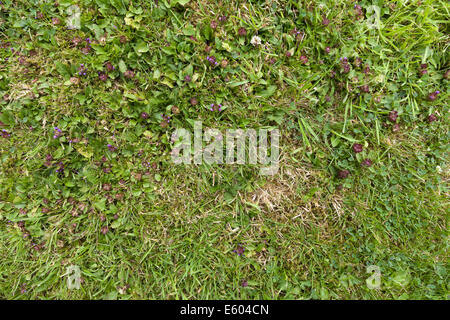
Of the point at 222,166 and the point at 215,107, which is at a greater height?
the point at 215,107

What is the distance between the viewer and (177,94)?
268 cm

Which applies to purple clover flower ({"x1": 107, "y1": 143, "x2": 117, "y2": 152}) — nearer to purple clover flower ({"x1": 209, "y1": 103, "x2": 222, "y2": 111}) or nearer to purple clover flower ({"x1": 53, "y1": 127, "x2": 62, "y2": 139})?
purple clover flower ({"x1": 53, "y1": 127, "x2": 62, "y2": 139})

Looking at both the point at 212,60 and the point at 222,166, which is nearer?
the point at 212,60

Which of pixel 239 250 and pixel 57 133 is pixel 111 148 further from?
pixel 239 250

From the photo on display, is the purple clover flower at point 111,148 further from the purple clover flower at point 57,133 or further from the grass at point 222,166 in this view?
the purple clover flower at point 57,133

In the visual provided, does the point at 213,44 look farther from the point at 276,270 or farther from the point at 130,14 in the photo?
the point at 276,270

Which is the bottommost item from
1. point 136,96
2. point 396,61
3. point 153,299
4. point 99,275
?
point 153,299

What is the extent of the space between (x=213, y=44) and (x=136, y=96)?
0.91 meters

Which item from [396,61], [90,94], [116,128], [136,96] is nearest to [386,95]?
[396,61]

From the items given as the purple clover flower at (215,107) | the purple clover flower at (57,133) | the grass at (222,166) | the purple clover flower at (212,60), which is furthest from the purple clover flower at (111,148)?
the purple clover flower at (212,60)

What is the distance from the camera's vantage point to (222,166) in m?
2.74

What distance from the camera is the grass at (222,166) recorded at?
8.80 feet

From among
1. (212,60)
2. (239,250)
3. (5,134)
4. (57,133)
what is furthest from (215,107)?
(5,134)

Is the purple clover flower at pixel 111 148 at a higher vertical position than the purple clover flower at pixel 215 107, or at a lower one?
lower
